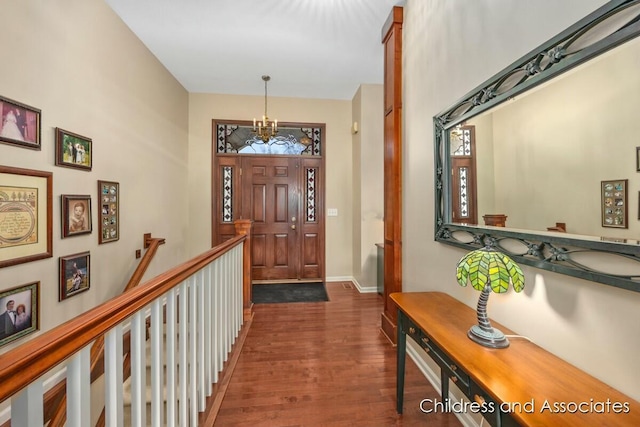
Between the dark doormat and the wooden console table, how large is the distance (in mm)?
2530

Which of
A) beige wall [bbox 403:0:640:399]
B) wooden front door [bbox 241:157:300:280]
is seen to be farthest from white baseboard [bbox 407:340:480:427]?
wooden front door [bbox 241:157:300:280]

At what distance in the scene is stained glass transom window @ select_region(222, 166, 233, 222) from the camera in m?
4.42

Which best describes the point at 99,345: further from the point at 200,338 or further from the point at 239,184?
the point at 239,184

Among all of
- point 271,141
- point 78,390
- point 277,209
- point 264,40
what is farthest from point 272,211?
point 78,390

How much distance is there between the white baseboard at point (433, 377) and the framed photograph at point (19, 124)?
3103 millimetres

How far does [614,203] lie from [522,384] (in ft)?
2.07

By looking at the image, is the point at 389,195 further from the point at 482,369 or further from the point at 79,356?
the point at 79,356

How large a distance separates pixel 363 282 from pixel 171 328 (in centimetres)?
307

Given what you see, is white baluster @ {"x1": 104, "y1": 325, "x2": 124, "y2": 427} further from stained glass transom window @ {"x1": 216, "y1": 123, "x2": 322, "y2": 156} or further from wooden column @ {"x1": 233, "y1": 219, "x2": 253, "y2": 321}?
stained glass transom window @ {"x1": 216, "y1": 123, "x2": 322, "y2": 156}

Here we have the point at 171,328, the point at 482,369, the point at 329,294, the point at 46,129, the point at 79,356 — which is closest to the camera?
the point at 79,356

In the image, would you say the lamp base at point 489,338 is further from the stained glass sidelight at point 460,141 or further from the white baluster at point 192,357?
the white baluster at point 192,357

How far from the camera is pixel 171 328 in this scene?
1186 millimetres

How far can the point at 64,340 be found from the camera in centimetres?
62

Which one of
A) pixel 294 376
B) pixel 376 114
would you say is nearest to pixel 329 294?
pixel 294 376
